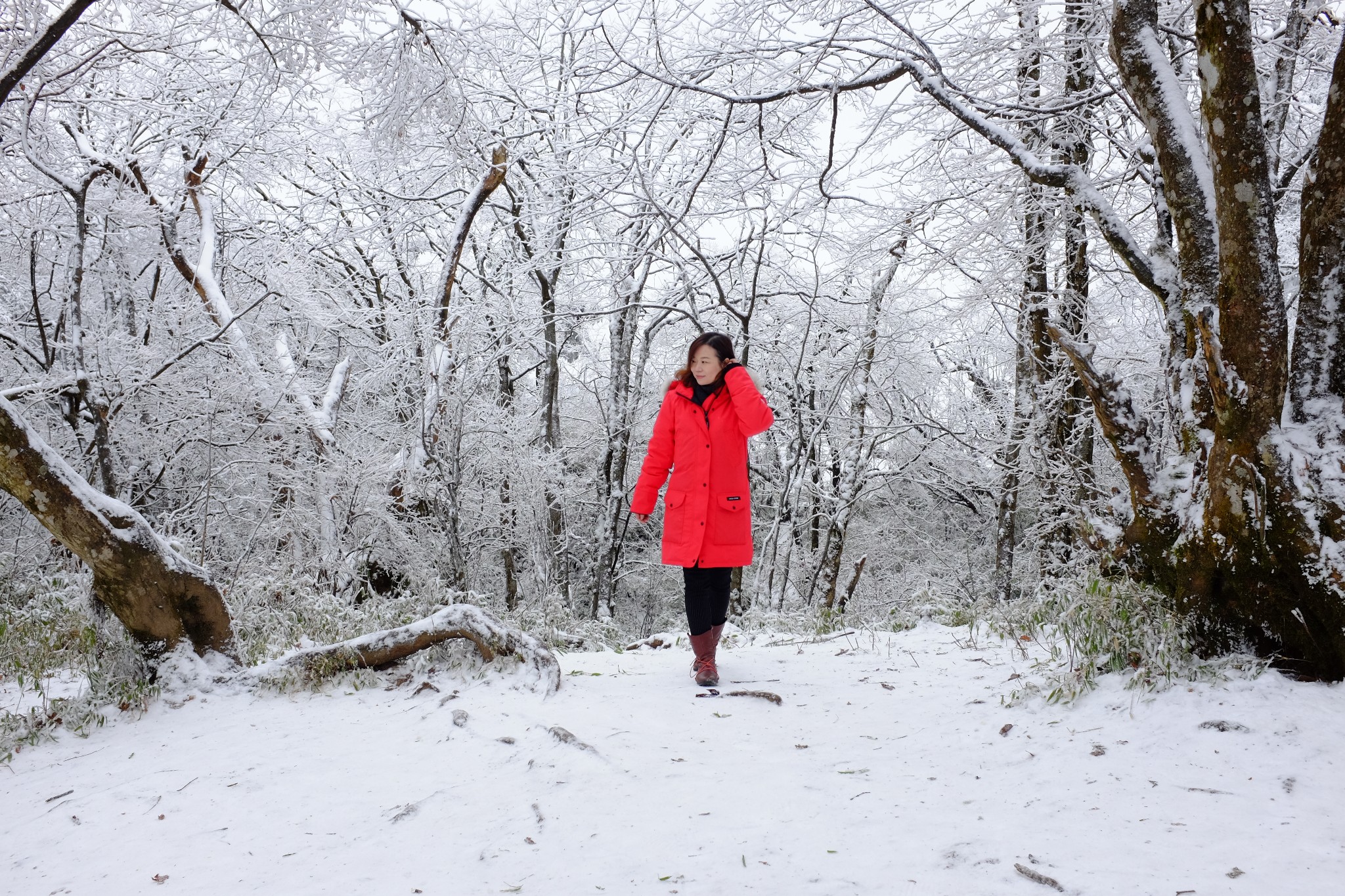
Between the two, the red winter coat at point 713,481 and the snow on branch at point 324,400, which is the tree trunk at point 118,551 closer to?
the red winter coat at point 713,481

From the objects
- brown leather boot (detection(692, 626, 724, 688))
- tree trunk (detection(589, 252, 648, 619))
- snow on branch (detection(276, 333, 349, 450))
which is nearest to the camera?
brown leather boot (detection(692, 626, 724, 688))

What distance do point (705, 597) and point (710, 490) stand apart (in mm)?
526

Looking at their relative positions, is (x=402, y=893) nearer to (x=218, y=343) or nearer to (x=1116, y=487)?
(x=1116, y=487)

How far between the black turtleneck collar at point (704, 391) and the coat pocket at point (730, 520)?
1.64 feet

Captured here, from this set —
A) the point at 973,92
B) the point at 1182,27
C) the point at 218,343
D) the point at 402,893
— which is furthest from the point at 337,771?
the point at 218,343

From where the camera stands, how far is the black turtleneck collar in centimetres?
378

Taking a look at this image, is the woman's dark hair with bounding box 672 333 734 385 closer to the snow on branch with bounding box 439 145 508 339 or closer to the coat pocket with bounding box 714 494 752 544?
the coat pocket with bounding box 714 494 752 544

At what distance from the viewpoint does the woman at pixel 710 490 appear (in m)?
3.60

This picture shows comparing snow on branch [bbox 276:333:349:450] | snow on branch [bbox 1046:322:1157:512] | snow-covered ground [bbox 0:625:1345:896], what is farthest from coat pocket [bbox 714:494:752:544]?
snow on branch [bbox 276:333:349:450]

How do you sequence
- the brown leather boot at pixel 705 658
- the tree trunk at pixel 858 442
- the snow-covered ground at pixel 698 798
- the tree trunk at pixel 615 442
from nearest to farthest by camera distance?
the snow-covered ground at pixel 698 798, the brown leather boot at pixel 705 658, the tree trunk at pixel 858 442, the tree trunk at pixel 615 442

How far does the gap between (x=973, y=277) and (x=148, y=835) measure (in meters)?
6.69

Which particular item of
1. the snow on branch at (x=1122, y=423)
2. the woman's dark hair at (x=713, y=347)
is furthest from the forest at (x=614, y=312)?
the woman's dark hair at (x=713, y=347)

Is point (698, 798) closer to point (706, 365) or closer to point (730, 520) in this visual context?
point (730, 520)

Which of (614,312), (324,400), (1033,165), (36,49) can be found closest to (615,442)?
(614,312)
